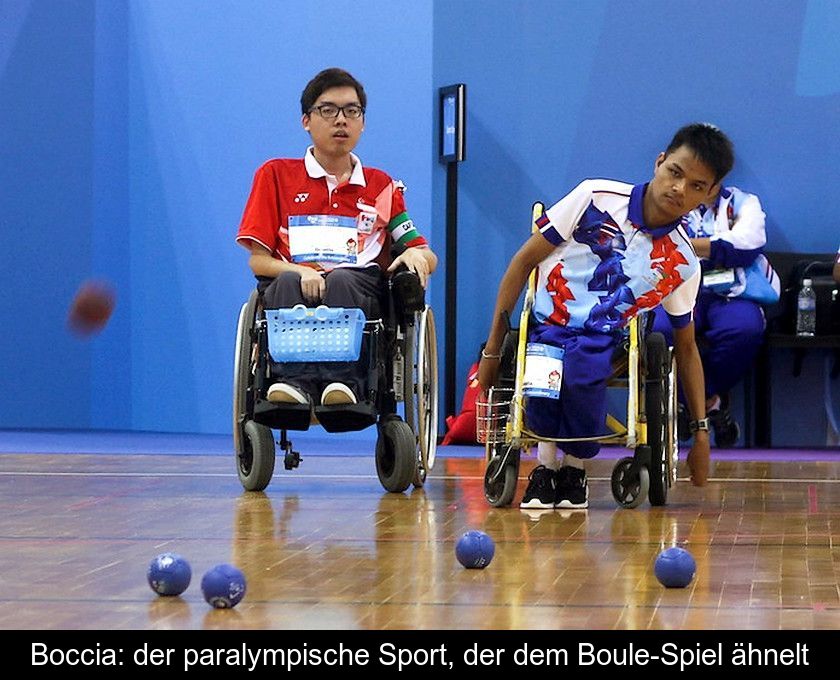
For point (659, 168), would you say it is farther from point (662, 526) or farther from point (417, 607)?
point (417, 607)

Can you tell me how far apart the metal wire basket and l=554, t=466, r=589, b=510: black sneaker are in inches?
7.8

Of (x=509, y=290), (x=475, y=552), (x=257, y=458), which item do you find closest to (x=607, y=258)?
(x=509, y=290)

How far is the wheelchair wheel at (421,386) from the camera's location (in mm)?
4973

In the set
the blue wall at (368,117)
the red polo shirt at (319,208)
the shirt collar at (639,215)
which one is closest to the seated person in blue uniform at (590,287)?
the shirt collar at (639,215)

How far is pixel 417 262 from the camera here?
4.96 metres

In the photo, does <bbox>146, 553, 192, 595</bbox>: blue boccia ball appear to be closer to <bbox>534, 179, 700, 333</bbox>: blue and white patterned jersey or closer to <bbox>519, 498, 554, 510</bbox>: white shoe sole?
<bbox>519, 498, 554, 510</bbox>: white shoe sole

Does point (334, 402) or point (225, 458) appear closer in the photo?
point (334, 402)

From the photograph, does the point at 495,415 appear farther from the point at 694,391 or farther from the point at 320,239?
the point at 320,239

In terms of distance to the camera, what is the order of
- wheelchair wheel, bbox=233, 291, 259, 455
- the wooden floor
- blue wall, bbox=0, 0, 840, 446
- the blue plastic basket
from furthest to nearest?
1. blue wall, bbox=0, 0, 840, 446
2. wheelchair wheel, bbox=233, 291, 259, 455
3. the blue plastic basket
4. the wooden floor

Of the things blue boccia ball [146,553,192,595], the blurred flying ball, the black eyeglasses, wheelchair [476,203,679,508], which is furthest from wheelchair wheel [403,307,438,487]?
the blurred flying ball

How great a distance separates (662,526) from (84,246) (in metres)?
4.91

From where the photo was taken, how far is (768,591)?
3057 mm

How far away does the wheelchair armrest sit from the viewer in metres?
4.88
